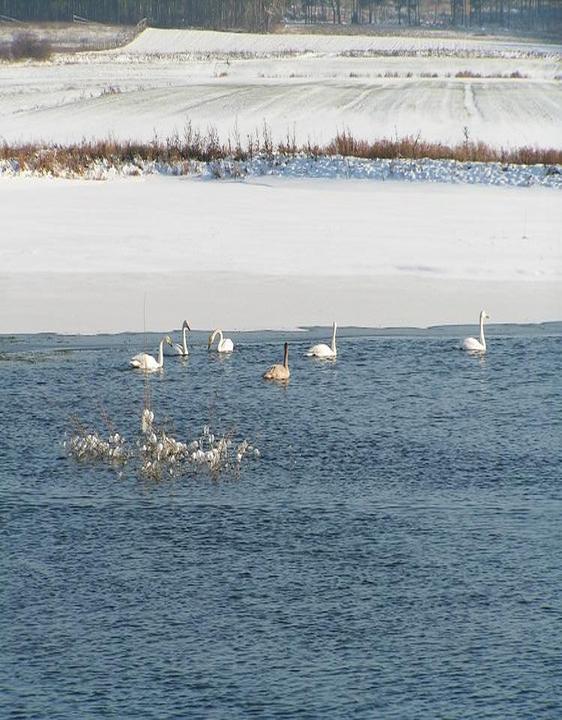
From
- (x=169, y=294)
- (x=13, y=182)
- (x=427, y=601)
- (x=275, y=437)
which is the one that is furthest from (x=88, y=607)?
(x=13, y=182)

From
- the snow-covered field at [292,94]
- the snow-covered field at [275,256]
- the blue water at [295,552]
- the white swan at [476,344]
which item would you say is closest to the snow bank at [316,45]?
the snow-covered field at [292,94]

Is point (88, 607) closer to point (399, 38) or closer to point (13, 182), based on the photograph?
point (13, 182)

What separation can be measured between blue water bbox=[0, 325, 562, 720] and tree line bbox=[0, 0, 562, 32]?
372ft

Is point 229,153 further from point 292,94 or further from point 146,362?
point 292,94

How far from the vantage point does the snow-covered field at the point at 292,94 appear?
44.3 m

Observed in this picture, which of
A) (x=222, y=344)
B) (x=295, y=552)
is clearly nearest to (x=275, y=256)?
(x=222, y=344)

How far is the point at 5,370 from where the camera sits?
14656mm

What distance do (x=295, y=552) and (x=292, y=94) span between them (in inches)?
2037

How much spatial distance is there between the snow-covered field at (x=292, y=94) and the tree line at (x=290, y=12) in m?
18.8

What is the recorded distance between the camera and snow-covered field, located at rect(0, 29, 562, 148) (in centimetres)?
4431

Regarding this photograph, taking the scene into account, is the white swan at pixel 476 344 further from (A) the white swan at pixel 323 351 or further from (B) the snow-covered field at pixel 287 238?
(B) the snow-covered field at pixel 287 238

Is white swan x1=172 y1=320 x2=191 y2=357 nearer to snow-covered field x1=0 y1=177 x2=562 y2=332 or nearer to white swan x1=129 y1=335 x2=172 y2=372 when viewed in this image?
white swan x1=129 y1=335 x2=172 y2=372

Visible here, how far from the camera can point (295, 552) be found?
9.57 metres

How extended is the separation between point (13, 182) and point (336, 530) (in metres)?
20.3
